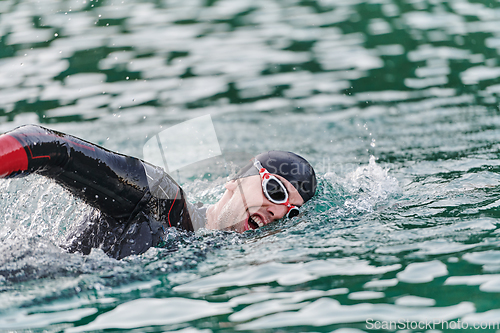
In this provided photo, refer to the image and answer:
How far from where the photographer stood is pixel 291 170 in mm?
4887

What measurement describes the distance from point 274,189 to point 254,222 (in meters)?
0.39

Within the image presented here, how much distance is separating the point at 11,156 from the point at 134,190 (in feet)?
3.08

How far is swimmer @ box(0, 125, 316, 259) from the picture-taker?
352 cm

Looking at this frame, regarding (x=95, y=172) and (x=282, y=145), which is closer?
(x=95, y=172)

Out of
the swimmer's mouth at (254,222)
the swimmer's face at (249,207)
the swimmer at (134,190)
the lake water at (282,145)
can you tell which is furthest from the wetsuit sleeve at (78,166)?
the swimmer's mouth at (254,222)

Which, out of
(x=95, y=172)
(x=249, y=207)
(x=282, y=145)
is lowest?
(x=282, y=145)

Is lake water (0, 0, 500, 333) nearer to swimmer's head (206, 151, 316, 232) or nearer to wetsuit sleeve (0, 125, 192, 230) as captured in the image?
swimmer's head (206, 151, 316, 232)

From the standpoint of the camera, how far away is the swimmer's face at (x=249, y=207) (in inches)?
182

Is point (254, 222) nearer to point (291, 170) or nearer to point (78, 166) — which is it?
point (291, 170)

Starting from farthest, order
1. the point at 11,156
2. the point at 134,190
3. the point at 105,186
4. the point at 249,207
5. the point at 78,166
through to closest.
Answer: the point at 249,207 < the point at 134,190 < the point at 105,186 < the point at 78,166 < the point at 11,156

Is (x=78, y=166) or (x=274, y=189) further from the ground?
(x=78, y=166)

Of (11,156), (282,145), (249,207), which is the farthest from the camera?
(282,145)

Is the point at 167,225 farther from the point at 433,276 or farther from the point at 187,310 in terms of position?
the point at 433,276

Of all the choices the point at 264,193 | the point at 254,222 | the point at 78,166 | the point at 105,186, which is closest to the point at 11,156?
the point at 78,166
